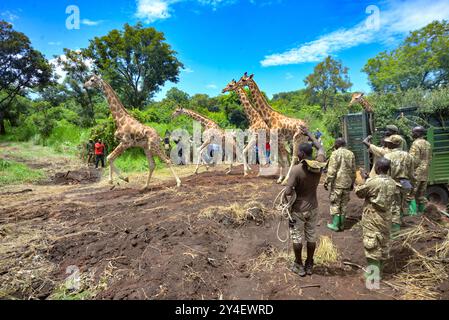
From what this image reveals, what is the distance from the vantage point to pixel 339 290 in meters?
3.34

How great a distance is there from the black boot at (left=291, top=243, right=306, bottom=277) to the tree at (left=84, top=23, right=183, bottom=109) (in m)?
26.5

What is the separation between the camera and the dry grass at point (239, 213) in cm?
542

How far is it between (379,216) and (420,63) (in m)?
26.7

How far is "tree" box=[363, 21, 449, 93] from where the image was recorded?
904 inches

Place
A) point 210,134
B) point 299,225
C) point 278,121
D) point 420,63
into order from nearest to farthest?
1. point 299,225
2. point 278,121
3. point 210,134
4. point 420,63

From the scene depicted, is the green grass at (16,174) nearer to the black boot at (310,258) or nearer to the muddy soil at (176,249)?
the muddy soil at (176,249)

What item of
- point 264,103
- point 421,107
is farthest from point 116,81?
point 421,107

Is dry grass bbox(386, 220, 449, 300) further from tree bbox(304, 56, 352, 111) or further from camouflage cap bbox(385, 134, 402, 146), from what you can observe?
tree bbox(304, 56, 352, 111)

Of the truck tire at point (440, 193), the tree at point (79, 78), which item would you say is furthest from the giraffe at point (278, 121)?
the tree at point (79, 78)

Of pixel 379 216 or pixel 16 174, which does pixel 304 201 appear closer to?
pixel 379 216

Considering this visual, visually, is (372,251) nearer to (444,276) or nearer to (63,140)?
(444,276)

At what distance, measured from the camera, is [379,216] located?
3.58 metres

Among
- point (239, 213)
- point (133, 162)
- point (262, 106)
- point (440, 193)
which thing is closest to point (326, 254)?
point (239, 213)

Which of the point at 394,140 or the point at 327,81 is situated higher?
the point at 327,81
